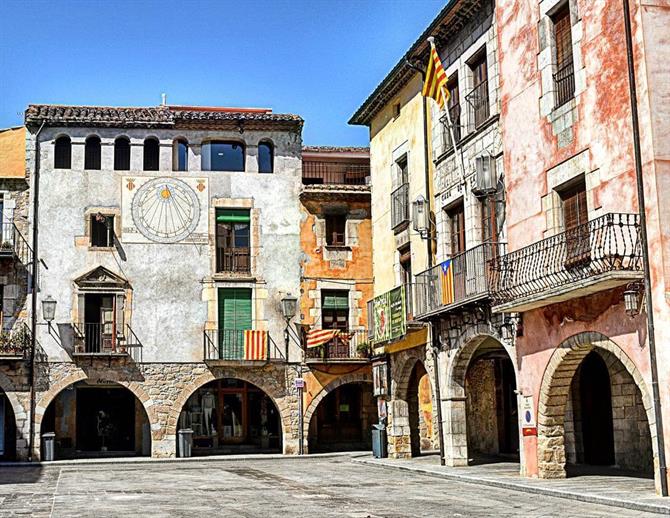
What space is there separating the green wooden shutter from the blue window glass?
12.9 ft

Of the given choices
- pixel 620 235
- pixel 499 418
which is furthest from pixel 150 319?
pixel 620 235

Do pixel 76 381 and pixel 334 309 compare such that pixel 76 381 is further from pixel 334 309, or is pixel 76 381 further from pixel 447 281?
pixel 447 281

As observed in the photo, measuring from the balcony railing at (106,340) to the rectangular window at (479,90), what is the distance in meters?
13.8

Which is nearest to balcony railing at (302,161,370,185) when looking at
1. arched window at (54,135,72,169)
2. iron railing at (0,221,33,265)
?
arched window at (54,135,72,169)

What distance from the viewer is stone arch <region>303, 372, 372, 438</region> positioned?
30.9 metres

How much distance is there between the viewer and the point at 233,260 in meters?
31.0

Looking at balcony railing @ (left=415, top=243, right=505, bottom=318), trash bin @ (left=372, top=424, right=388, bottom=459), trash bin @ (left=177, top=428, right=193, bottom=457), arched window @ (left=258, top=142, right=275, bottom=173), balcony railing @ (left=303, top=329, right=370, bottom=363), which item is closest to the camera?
balcony railing @ (left=415, top=243, right=505, bottom=318)

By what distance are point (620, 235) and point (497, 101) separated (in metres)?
5.73

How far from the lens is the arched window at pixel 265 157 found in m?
31.7

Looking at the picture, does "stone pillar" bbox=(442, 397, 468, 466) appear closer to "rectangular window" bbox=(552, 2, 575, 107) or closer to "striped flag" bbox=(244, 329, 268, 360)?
"rectangular window" bbox=(552, 2, 575, 107)

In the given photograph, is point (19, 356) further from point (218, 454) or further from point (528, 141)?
point (528, 141)

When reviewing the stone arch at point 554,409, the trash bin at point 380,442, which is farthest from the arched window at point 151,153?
the stone arch at point 554,409

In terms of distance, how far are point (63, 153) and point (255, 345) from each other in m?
8.40

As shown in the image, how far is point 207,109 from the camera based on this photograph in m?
32.6
